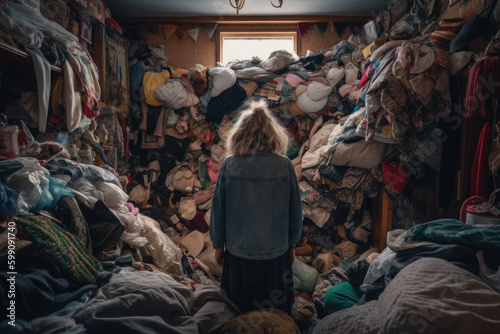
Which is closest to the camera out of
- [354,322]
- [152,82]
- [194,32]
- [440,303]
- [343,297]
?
[440,303]

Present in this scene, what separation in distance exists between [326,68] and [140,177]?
9.54 feet

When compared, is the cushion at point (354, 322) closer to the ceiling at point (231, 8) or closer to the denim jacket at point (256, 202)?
the denim jacket at point (256, 202)

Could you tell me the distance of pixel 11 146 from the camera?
170cm

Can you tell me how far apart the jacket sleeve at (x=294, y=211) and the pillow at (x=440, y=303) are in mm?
667

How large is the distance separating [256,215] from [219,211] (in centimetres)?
23

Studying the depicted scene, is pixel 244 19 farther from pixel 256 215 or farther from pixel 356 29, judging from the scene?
pixel 256 215

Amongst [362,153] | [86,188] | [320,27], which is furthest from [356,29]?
[86,188]

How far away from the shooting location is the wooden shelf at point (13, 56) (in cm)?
165

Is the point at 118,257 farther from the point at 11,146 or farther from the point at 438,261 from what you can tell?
the point at 438,261

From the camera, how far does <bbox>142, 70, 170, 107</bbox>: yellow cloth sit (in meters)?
3.86

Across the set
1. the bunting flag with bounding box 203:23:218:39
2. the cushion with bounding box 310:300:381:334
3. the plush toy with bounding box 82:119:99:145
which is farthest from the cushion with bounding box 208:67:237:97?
the cushion with bounding box 310:300:381:334

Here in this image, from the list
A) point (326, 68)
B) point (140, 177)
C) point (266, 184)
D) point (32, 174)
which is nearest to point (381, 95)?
point (266, 184)

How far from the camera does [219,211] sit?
1.74 metres

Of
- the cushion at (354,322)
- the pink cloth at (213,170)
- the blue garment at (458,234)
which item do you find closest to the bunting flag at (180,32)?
the pink cloth at (213,170)
